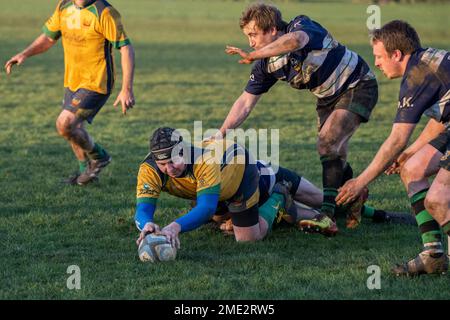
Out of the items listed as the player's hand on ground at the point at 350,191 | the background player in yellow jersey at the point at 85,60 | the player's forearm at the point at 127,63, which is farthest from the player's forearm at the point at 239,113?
the player's hand on ground at the point at 350,191

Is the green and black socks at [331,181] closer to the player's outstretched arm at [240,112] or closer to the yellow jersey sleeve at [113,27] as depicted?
the player's outstretched arm at [240,112]

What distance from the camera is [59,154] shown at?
10.9 metres

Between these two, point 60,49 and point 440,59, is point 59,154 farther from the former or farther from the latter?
point 60,49

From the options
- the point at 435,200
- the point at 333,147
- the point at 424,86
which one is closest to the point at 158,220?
the point at 333,147

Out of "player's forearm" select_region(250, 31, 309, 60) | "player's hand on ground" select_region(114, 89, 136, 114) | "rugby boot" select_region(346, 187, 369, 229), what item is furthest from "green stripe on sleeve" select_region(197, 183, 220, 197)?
"player's hand on ground" select_region(114, 89, 136, 114)

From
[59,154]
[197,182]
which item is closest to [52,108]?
[59,154]

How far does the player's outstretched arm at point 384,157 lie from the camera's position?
5.55 metres

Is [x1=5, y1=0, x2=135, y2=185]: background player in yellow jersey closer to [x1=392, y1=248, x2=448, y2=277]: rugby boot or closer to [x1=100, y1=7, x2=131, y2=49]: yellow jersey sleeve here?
[x1=100, y1=7, x2=131, y2=49]: yellow jersey sleeve

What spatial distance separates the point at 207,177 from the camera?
20.9 ft

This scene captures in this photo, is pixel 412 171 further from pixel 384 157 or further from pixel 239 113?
pixel 239 113

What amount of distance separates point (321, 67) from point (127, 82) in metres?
2.24

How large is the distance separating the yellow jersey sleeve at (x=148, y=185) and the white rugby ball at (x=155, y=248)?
36 centimetres

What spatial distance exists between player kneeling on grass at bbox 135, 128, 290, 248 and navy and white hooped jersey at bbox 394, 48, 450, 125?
160cm
